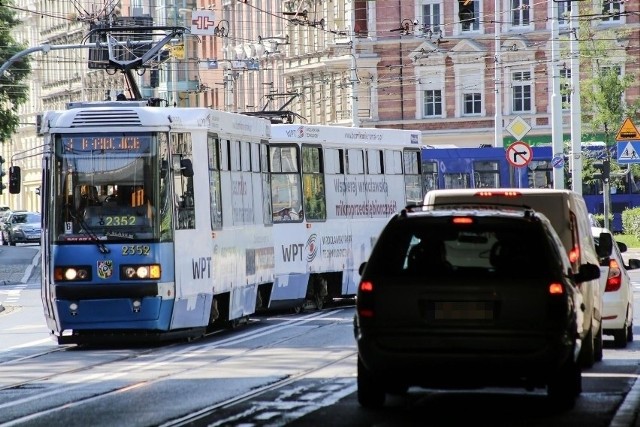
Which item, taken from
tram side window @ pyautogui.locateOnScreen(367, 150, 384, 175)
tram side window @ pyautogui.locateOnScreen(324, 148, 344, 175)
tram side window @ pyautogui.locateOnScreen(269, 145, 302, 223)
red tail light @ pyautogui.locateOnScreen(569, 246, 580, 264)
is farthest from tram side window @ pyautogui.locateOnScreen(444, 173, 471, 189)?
red tail light @ pyautogui.locateOnScreen(569, 246, 580, 264)

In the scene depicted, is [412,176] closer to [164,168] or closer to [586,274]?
[164,168]

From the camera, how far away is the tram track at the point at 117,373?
51.8 ft

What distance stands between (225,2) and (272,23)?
5350 millimetres

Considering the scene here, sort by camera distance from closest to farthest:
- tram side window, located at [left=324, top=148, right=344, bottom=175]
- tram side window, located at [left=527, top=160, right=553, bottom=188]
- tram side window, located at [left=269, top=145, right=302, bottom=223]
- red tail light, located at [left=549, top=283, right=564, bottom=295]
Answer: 1. red tail light, located at [left=549, top=283, right=564, bottom=295]
2. tram side window, located at [left=269, top=145, right=302, bottom=223]
3. tram side window, located at [left=324, top=148, right=344, bottom=175]
4. tram side window, located at [left=527, top=160, right=553, bottom=188]

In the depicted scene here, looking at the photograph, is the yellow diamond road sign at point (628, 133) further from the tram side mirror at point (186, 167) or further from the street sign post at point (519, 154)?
the tram side mirror at point (186, 167)

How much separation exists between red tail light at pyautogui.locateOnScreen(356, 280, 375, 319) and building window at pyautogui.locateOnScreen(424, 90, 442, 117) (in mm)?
67002

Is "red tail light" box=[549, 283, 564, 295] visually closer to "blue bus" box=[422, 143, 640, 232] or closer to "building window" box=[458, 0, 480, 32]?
"blue bus" box=[422, 143, 640, 232]

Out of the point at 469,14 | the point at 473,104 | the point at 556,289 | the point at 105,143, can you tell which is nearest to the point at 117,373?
the point at 105,143

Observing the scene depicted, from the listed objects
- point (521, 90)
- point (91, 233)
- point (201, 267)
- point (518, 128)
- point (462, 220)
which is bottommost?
point (201, 267)

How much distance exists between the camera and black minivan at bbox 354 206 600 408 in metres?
13.7

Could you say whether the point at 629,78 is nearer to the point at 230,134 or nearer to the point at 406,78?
the point at 406,78

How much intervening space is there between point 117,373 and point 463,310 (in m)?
6.31

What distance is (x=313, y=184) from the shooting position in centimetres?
3125

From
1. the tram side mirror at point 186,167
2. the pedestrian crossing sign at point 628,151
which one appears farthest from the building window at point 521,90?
the tram side mirror at point 186,167
